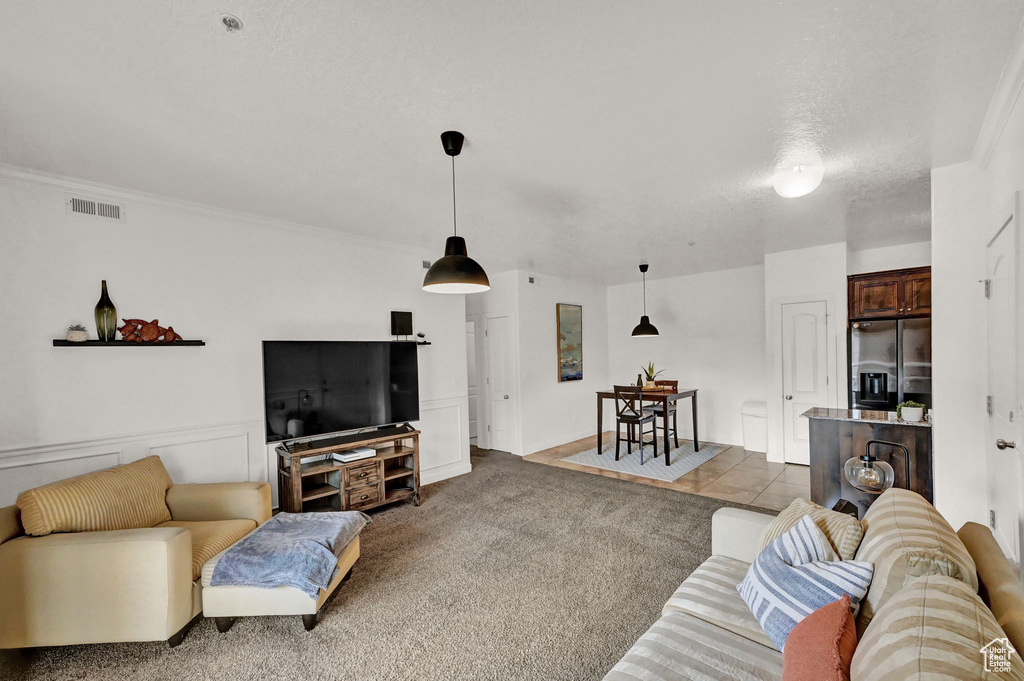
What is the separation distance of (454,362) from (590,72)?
3.73 metres

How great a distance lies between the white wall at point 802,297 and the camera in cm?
502

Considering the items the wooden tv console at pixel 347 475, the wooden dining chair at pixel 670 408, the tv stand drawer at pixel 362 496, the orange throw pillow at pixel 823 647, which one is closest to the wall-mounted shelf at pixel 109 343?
the wooden tv console at pixel 347 475

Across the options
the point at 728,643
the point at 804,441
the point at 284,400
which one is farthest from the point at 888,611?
the point at 804,441

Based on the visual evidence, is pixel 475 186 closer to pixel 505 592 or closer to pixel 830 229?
pixel 505 592

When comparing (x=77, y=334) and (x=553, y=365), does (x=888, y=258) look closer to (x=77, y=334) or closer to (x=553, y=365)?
(x=553, y=365)

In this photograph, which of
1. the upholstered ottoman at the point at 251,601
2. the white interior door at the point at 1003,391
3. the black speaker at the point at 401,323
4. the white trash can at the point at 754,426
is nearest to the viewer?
the white interior door at the point at 1003,391

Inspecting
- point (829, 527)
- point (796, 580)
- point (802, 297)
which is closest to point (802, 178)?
point (829, 527)

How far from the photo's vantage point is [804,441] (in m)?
5.25

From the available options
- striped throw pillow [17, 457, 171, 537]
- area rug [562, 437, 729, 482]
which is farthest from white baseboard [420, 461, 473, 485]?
striped throw pillow [17, 457, 171, 537]

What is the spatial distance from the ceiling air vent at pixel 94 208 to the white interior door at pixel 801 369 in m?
6.39

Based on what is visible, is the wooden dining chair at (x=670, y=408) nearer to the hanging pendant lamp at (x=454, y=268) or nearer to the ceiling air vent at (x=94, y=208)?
the hanging pendant lamp at (x=454, y=268)

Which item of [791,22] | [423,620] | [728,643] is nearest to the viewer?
[728,643]

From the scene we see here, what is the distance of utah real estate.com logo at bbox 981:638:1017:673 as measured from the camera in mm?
742

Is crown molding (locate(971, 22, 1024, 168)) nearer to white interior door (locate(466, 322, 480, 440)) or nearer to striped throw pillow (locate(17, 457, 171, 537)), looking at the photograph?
striped throw pillow (locate(17, 457, 171, 537))
